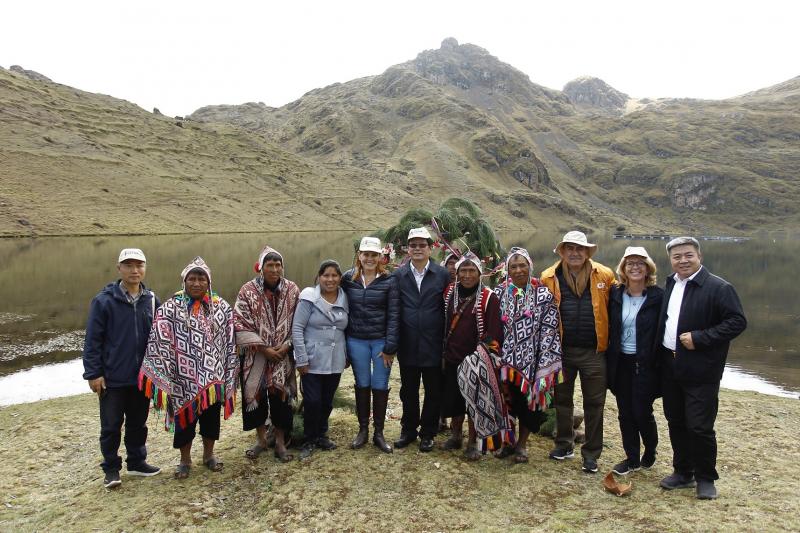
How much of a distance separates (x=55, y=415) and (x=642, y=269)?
9.62 meters

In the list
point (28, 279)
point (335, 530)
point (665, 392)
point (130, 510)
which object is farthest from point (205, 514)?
point (28, 279)

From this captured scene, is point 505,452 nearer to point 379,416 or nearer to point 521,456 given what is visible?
point 521,456

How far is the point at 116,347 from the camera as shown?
16.5 feet

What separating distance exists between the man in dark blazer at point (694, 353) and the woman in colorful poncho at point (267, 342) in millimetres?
4161

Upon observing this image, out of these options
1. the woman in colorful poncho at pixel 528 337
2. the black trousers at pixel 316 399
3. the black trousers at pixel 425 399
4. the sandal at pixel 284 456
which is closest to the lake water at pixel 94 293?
the sandal at pixel 284 456

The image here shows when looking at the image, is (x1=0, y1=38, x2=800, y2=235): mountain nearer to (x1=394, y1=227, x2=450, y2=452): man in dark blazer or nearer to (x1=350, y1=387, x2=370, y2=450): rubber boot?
Answer: (x1=350, y1=387, x2=370, y2=450): rubber boot

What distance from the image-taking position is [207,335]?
5.12m

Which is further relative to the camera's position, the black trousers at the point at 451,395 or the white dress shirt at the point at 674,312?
the black trousers at the point at 451,395

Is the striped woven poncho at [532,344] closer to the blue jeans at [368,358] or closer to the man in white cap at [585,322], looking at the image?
the man in white cap at [585,322]

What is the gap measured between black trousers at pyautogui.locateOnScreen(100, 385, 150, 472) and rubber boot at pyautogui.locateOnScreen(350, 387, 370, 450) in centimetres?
246

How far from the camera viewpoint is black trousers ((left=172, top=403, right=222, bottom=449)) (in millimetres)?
5168

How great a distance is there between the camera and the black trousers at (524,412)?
552 centimetres

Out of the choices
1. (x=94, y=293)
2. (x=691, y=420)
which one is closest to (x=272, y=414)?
(x=691, y=420)

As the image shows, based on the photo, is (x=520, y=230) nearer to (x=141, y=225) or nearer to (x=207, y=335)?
(x=141, y=225)
